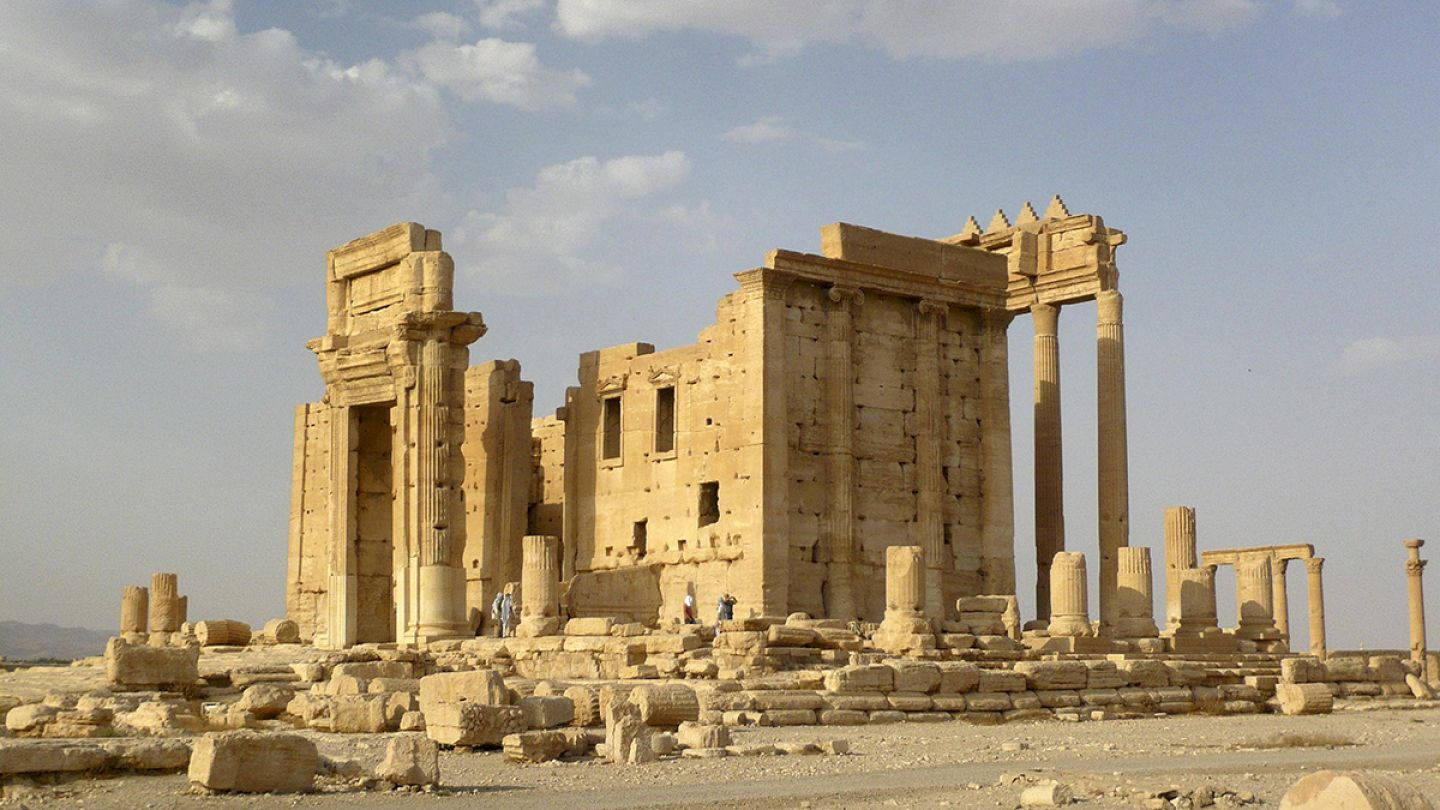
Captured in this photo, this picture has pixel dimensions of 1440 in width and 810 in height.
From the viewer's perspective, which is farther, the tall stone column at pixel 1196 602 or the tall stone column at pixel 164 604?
the tall stone column at pixel 164 604

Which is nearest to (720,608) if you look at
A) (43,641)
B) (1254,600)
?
(1254,600)

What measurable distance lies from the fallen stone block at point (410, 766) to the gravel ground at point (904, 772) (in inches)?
10.0

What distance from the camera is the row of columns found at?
36.7m

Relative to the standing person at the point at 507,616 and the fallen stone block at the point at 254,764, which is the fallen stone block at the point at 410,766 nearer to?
the fallen stone block at the point at 254,764

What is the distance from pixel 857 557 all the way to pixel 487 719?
18.0 metres

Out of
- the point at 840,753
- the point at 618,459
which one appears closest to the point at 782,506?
the point at 618,459

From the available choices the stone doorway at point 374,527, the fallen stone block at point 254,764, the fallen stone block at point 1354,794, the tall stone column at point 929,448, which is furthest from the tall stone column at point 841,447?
the fallen stone block at point 1354,794

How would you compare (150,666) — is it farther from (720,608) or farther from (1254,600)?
(1254,600)

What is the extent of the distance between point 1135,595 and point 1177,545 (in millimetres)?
2534

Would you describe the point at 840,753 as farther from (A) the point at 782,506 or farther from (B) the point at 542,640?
(A) the point at 782,506

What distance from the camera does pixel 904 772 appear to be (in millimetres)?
15016

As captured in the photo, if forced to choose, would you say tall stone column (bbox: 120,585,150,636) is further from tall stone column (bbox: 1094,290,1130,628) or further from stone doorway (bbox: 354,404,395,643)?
tall stone column (bbox: 1094,290,1130,628)

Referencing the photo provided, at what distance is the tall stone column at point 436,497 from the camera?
32.7m

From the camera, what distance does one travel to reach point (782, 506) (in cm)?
3272
